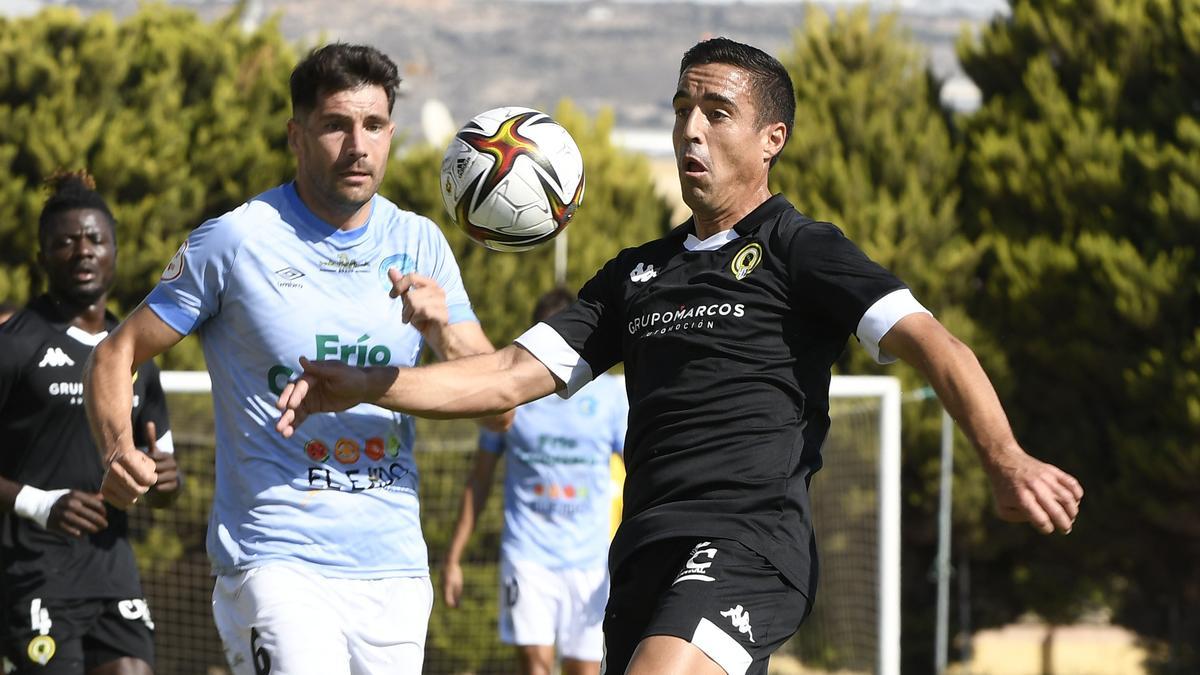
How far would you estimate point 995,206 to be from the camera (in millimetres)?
12945

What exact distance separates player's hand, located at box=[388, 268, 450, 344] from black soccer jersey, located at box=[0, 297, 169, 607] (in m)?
2.52

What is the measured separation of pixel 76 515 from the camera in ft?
19.0

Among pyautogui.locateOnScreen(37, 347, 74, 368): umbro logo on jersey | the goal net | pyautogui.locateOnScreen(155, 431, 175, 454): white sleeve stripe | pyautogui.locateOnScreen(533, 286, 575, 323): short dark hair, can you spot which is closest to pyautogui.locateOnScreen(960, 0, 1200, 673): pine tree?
the goal net

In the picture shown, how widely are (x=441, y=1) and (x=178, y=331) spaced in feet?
263

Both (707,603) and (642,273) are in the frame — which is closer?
(707,603)

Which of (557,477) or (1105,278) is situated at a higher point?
(1105,278)

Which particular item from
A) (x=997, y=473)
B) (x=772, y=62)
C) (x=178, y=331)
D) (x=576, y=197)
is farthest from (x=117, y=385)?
(x=997, y=473)

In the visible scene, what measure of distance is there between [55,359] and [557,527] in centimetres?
310

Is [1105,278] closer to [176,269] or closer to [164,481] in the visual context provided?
[164,481]

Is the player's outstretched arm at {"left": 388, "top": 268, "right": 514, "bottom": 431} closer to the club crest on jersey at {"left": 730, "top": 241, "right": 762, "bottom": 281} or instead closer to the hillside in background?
the club crest on jersey at {"left": 730, "top": 241, "right": 762, "bottom": 281}

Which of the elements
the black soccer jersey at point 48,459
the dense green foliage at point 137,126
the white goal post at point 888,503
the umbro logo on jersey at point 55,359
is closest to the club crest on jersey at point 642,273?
the black soccer jersey at point 48,459

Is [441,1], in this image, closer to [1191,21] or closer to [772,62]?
[1191,21]

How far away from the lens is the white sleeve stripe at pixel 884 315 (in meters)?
3.66

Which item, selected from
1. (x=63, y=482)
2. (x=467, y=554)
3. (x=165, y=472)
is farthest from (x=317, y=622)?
(x=467, y=554)
